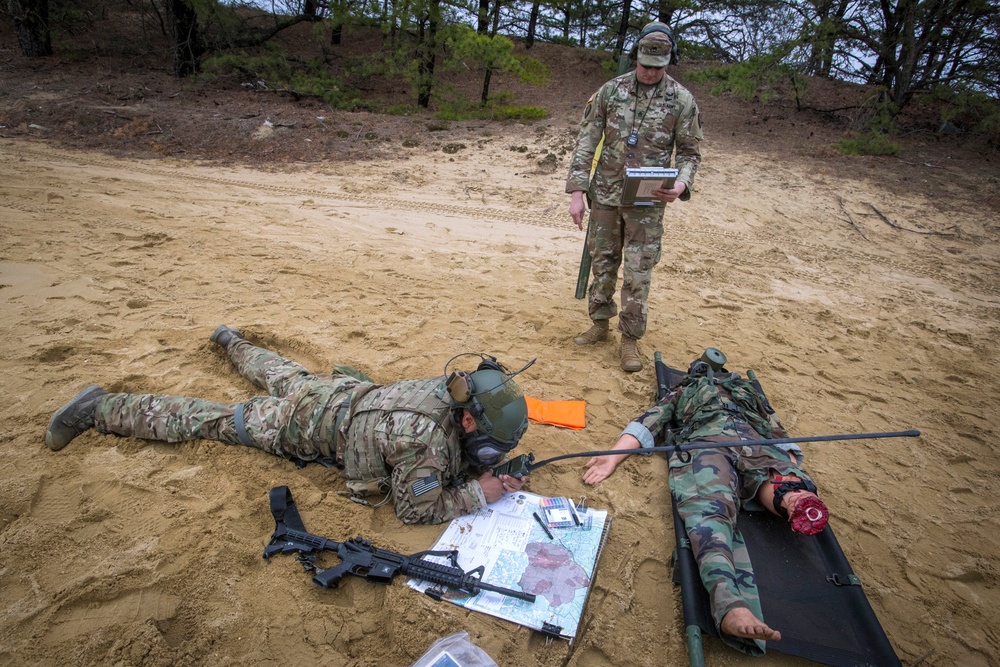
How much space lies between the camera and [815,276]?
5.99 m

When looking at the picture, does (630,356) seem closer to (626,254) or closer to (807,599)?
(626,254)

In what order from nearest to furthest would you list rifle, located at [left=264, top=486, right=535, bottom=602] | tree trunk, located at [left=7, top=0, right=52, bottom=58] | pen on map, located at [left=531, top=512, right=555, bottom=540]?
rifle, located at [left=264, top=486, right=535, bottom=602]
pen on map, located at [left=531, top=512, right=555, bottom=540]
tree trunk, located at [left=7, top=0, right=52, bottom=58]

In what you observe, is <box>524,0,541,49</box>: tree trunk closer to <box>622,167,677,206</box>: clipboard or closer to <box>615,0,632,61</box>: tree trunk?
<box>615,0,632,61</box>: tree trunk

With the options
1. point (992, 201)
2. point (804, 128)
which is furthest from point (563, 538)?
point (804, 128)

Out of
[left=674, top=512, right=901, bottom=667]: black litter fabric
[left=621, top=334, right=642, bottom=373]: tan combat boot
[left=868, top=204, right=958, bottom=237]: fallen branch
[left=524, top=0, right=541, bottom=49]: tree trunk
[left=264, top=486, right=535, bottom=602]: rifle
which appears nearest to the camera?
[left=674, top=512, right=901, bottom=667]: black litter fabric

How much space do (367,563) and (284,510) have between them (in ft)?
1.77

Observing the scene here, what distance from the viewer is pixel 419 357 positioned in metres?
4.04

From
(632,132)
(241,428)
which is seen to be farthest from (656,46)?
(241,428)

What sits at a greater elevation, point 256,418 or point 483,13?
point 483,13

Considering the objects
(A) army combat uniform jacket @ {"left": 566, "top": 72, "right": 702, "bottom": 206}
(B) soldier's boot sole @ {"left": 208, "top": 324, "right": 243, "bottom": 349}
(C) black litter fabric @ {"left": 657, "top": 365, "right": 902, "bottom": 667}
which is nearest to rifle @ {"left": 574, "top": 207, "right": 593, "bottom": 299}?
(A) army combat uniform jacket @ {"left": 566, "top": 72, "right": 702, "bottom": 206}

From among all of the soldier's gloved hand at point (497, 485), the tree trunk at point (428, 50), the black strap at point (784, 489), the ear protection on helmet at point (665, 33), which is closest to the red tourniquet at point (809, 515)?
the black strap at point (784, 489)

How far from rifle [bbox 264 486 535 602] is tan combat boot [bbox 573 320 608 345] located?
7.83 ft

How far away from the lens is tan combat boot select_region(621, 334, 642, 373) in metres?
4.08

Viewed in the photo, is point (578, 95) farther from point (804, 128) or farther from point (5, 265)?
point (5, 265)
